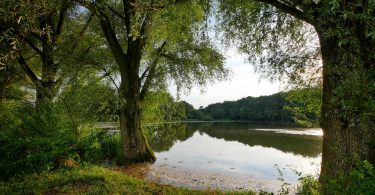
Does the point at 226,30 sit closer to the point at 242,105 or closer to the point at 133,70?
the point at 133,70

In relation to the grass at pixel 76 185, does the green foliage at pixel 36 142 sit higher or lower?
higher

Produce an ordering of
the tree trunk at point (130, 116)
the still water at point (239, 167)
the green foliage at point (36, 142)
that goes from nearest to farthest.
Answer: the green foliage at point (36, 142)
the still water at point (239, 167)
the tree trunk at point (130, 116)

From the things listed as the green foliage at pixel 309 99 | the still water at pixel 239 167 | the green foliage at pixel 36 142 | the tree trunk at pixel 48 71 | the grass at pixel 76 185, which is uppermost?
the tree trunk at pixel 48 71

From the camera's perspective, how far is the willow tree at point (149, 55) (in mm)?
13172

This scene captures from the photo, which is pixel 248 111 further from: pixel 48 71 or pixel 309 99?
pixel 309 99

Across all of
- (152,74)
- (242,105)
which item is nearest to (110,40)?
(152,74)

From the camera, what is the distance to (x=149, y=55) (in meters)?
22.7

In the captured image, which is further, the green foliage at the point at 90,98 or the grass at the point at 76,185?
the green foliage at the point at 90,98

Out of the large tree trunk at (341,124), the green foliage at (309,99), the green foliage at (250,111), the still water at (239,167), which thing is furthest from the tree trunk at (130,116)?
the green foliage at (250,111)

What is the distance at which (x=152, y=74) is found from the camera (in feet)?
74.5

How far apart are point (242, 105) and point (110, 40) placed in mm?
120089

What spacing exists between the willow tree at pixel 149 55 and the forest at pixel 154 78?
70 millimetres

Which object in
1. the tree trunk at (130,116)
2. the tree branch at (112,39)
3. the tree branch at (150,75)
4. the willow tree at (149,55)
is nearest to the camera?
the willow tree at (149,55)

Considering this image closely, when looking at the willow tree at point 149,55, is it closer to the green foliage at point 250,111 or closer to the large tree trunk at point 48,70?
the large tree trunk at point 48,70
